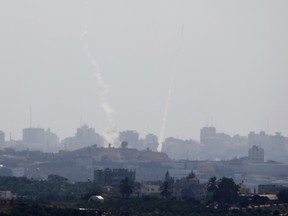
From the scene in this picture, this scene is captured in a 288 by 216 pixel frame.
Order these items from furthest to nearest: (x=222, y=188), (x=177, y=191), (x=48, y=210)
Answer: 1. (x=177, y=191)
2. (x=222, y=188)
3. (x=48, y=210)

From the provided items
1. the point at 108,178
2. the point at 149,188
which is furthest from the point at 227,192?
the point at 108,178

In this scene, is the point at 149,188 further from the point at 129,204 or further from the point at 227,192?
the point at 129,204

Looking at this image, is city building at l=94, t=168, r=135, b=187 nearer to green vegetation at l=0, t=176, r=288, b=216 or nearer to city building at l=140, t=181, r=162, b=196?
city building at l=140, t=181, r=162, b=196

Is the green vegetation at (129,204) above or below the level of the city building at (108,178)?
below

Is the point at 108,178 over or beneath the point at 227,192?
over

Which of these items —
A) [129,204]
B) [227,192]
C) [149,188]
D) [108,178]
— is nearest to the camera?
[129,204]

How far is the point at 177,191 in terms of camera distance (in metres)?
161

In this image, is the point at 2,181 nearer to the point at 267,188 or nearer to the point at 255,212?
the point at 267,188

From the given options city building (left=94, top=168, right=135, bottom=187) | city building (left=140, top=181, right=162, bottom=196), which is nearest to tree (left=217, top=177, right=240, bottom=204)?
city building (left=140, top=181, right=162, bottom=196)

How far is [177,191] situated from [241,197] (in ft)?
119

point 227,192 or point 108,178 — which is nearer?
point 227,192

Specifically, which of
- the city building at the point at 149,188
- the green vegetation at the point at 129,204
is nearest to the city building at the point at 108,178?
the city building at the point at 149,188

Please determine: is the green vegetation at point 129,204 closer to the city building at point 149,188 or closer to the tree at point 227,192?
the tree at point 227,192

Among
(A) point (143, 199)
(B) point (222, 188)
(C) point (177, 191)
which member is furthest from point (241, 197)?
(C) point (177, 191)
